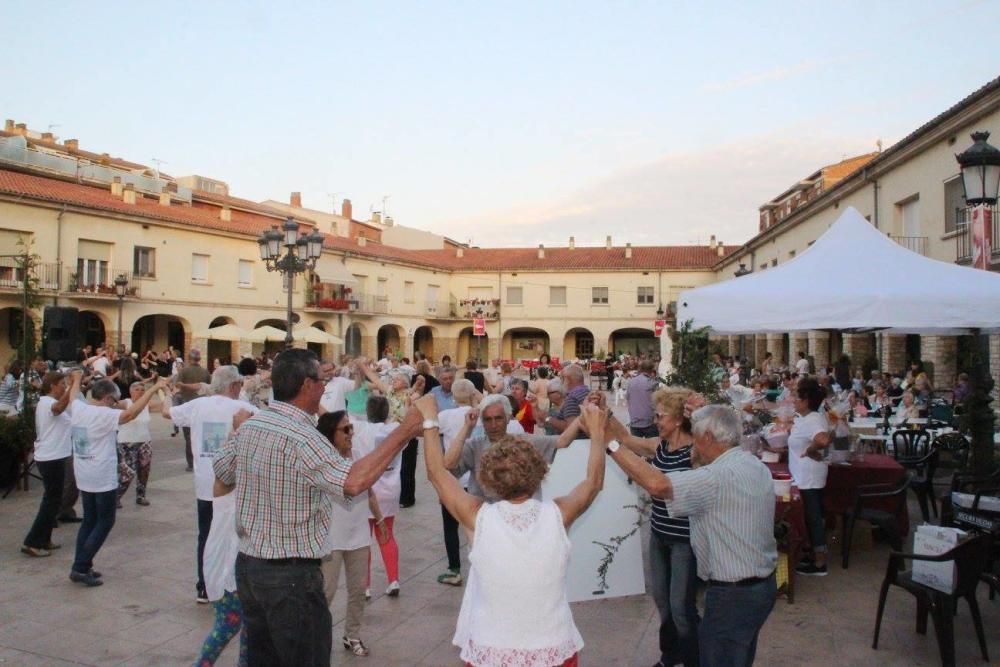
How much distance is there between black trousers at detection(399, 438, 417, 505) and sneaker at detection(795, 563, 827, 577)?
14.1ft

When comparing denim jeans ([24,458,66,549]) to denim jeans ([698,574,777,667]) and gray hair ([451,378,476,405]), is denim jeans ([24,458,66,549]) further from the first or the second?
denim jeans ([698,574,777,667])

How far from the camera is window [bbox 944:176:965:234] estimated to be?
651 inches

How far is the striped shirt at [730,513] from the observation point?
307 cm

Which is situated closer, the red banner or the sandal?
the sandal

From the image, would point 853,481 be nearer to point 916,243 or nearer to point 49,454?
point 49,454

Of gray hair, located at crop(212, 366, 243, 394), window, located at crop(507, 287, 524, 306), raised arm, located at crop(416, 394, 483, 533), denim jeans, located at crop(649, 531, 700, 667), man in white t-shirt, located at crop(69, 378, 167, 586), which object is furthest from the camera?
window, located at crop(507, 287, 524, 306)

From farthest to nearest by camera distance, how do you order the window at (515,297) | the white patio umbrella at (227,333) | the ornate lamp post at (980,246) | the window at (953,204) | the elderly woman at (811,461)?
the window at (515,297) < the white patio umbrella at (227,333) < the window at (953,204) < the ornate lamp post at (980,246) < the elderly woman at (811,461)

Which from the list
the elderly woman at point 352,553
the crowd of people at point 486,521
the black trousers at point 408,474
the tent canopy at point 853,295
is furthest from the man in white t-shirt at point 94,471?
the tent canopy at point 853,295

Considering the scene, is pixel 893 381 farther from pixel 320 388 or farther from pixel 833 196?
pixel 320 388

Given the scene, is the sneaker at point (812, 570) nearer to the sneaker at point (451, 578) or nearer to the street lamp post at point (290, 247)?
the sneaker at point (451, 578)

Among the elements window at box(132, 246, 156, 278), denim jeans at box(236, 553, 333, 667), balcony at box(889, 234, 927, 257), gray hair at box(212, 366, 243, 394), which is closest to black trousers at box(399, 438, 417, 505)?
gray hair at box(212, 366, 243, 394)

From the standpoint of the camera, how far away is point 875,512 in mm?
6340

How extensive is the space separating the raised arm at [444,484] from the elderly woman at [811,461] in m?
3.79

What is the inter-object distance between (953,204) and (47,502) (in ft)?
59.0
